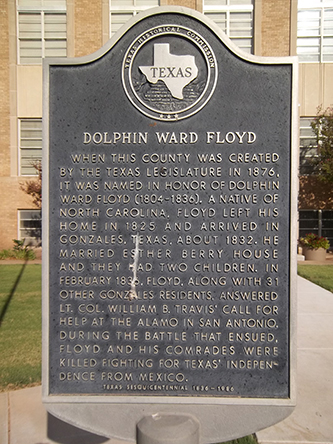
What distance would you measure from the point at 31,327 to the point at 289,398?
4.86 m

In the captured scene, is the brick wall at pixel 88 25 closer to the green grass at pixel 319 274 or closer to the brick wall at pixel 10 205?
the brick wall at pixel 10 205

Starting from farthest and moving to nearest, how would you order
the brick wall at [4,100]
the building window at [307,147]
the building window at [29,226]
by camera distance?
the building window at [29,226] < the building window at [307,147] < the brick wall at [4,100]

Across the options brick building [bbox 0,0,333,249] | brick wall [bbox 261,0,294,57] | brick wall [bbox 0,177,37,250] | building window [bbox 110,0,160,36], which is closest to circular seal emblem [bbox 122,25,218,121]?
brick building [bbox 0,0,333,249]

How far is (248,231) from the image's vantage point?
264 centimetres

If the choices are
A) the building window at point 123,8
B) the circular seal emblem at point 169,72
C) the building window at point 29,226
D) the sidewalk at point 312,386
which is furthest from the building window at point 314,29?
the circular seal emblem at point 169,72

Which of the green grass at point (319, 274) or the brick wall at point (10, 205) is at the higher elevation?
the brick wall at point (10, 205)

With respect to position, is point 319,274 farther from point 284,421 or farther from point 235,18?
point 235,18

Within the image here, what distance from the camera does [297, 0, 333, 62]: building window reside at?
1647 centimetres

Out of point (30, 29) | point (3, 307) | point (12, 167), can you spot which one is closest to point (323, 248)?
point (3, 307)

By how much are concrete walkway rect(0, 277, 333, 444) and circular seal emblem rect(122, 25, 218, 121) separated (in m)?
2.82

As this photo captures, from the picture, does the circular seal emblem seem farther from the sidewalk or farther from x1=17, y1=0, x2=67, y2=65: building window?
x1=17, y1=0, x2=67, y2=65: building window

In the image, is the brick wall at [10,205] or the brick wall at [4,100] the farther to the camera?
the brick wall at [10,205]

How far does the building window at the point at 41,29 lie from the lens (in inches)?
648

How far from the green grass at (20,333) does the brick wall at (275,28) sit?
1350cm
